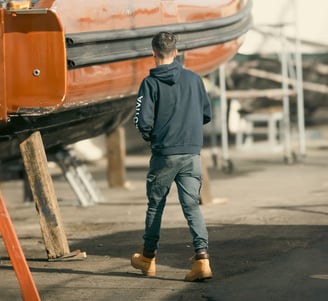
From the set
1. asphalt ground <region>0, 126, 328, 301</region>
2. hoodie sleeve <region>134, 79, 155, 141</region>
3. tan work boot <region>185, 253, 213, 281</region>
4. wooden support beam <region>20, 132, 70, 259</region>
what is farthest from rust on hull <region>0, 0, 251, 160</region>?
tan work boot <region>185, 253, 213, 281</region>

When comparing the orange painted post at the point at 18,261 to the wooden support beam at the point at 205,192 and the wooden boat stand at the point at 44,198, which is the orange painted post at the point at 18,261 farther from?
the wooden support beam at the point at 205,192

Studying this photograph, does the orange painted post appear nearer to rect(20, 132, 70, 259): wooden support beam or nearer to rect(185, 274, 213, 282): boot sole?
rect(185, 274, 213, 282): boot sole

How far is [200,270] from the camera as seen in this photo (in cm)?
734

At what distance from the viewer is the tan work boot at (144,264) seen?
760cm

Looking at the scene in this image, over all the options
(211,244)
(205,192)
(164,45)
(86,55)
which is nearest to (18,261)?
(164,45)

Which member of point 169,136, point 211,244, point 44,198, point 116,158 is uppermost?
point 169,136

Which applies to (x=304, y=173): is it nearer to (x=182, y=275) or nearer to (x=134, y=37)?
(x=134, y=37)

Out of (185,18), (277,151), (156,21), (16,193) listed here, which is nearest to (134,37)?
(156,21)

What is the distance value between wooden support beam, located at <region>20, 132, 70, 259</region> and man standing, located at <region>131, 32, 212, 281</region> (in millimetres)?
1145

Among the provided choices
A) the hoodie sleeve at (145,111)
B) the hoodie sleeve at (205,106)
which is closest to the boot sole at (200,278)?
the hoodie sleeve at (145,111)

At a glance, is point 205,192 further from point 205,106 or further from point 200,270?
point 200,270

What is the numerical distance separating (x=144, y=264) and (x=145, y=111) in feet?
3.34

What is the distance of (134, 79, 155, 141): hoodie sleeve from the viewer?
293 inches

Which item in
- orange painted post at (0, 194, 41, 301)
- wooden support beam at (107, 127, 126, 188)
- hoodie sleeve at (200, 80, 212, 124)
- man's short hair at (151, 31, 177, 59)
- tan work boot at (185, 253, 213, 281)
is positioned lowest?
wooden support beam at (107, 127, 126, 188)
